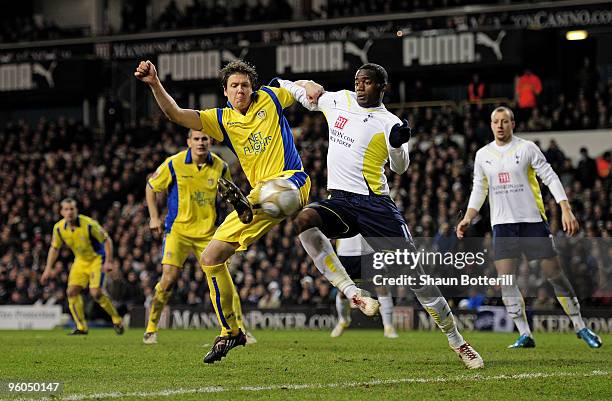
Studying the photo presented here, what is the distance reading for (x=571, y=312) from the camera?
12.0 meters

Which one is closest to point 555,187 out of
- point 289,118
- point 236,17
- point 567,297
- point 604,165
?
point 567,297

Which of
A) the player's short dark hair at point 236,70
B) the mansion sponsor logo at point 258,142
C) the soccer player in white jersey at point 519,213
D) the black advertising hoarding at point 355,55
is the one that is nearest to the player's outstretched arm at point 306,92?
the player's short dark hair at point 236,70

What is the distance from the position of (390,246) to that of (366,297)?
82 cm

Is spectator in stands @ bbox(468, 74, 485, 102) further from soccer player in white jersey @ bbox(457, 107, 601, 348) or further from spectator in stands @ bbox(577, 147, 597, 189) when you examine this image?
soccer player in white jersey @ bbox(457, 107, 601, 348)

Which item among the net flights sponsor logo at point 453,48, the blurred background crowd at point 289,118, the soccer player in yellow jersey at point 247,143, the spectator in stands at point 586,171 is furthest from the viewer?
the net flights sponsor logo at point 453,48

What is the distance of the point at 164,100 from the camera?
8648mm

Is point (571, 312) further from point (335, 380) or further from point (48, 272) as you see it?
point (48, 272)

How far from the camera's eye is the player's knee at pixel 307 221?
895cm

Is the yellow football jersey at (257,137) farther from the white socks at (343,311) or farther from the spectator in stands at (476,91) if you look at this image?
the spectator in stands at (476,91)

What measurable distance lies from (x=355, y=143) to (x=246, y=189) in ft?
56.6

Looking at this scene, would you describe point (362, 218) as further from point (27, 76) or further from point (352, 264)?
point (27, 76)

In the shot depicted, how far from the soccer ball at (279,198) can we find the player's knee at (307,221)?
0.09 meters

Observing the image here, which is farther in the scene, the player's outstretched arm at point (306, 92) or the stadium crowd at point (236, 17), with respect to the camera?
the stadium crowd at point (236, 17)

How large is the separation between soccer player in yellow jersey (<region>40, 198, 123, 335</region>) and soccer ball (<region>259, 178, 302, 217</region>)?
8805 mm
